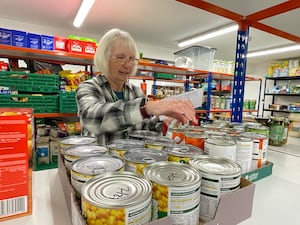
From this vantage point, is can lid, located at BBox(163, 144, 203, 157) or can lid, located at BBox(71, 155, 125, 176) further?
can lid, located at BBox(163, 144, 203, 157)

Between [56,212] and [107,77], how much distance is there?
92 cm

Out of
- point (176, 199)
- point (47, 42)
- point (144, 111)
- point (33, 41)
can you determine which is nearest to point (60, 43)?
point (47, 42)

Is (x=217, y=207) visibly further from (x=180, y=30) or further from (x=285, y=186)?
(x=180, y=30)

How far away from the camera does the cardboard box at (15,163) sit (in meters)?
0.49

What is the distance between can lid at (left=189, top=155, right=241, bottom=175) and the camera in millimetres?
518

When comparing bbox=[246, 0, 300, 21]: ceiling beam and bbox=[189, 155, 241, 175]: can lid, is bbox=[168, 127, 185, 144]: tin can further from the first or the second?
bbox=[246, 0, 300, 21]: ceiling beam

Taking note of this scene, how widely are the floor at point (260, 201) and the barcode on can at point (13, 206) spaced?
2 cm

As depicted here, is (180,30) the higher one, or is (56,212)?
(180,30)

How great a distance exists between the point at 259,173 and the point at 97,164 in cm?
71

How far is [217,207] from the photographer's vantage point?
0.46m

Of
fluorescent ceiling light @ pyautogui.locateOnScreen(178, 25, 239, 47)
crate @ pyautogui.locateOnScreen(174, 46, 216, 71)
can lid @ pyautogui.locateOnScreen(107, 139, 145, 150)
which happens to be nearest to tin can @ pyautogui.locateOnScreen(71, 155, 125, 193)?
can lid @ pyautogui.locateOnScreen(107, 139, 145, 150)

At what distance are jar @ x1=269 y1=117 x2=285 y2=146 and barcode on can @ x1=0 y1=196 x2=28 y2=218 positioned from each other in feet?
5.18

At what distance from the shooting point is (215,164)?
571mm

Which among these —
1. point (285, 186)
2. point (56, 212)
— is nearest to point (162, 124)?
point (285, 186)
